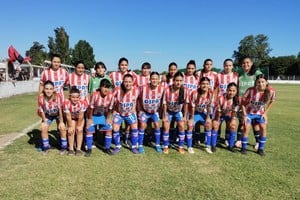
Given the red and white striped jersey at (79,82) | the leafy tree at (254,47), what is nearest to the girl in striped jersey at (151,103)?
the red and white striped jersey at (79,82)

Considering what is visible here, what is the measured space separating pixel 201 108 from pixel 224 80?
104 cm

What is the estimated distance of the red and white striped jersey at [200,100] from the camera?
6578mm

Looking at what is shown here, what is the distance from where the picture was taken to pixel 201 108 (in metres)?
6.75

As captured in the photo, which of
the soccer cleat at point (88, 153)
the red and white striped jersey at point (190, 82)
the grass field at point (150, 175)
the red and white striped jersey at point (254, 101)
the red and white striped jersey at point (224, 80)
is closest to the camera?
the grass field at point (150, 175)

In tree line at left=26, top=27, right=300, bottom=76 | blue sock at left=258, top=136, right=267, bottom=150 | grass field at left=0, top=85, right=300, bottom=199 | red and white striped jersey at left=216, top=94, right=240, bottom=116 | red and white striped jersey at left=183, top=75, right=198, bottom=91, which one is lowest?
grass field at left=0, top=85, right=300, bottom=199

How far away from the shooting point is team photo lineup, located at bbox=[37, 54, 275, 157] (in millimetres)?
6289

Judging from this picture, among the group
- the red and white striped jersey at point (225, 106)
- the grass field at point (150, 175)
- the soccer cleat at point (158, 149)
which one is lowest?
the grass field at point (150, 175)

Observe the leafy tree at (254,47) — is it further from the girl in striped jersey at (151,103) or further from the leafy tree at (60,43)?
the girl in striped jersey at (151,103)

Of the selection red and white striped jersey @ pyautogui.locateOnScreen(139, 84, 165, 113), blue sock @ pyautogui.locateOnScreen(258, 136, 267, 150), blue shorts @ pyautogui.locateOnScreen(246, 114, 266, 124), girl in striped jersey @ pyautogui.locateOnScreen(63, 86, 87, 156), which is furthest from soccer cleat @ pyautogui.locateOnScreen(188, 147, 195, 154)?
girl in striped jersey @ pyautogui.locateOnScreen(63, 86, 87, 156)

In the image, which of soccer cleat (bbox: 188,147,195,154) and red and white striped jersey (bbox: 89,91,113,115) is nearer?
red and white striped jersey (bbox: 89,91,113,115)

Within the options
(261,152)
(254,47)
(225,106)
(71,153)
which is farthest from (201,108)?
(254,47)

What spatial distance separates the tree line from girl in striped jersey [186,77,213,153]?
1315 mm

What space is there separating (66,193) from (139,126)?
2.64 m

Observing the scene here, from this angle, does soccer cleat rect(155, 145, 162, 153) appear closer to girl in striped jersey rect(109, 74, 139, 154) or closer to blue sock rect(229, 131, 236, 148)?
girl in striped jersey rect(109, 74, 139, 154)
